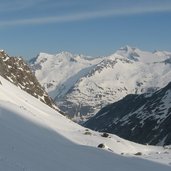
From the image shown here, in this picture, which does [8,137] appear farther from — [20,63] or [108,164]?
[20,63]

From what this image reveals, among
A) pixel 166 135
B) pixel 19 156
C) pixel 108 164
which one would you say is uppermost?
pixel 19 156

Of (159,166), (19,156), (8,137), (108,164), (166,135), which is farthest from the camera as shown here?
(166,135)

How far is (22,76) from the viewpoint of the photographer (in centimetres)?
14175

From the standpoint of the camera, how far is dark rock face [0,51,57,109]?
13375 cm

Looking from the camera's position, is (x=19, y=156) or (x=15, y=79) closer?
(x=19, y=156)

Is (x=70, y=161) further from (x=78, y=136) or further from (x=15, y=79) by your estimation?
(x=15, y=79)

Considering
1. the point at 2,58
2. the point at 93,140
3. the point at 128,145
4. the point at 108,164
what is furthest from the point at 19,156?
the point at 2,58

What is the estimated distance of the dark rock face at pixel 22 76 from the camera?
134m

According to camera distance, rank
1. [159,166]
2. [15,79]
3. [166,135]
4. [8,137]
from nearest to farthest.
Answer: [8,137] → [159,166] → [15,79] → [166,135]

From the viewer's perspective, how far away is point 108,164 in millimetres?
34375

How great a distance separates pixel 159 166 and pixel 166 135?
14239cm

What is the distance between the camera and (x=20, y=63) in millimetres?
151125

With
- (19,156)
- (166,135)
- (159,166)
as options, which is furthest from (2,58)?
(19,156)

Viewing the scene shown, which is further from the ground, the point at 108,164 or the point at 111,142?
the point at 108,164
